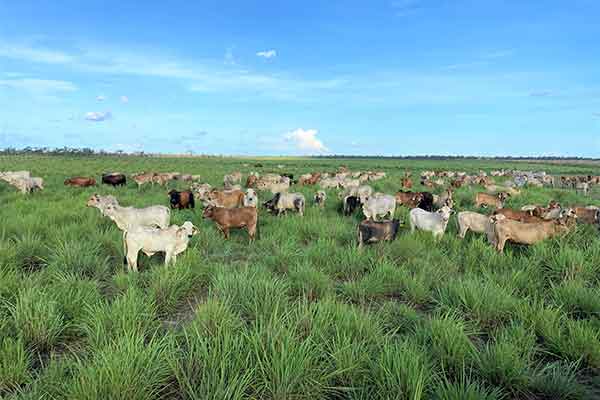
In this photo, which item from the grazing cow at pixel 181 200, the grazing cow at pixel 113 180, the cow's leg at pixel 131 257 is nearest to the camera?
the cow's leg at pixel 131 257

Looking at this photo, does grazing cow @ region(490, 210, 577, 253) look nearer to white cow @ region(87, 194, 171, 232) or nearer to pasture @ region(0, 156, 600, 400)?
pasture @ region(0, 156, 600, 400)

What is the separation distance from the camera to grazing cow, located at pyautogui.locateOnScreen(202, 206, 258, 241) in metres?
9.55

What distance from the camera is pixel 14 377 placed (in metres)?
3.17

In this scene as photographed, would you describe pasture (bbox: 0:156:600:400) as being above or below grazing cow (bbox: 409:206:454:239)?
below

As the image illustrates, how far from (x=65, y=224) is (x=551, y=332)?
1105cm

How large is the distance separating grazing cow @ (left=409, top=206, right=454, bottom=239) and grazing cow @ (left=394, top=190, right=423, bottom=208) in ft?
16.9

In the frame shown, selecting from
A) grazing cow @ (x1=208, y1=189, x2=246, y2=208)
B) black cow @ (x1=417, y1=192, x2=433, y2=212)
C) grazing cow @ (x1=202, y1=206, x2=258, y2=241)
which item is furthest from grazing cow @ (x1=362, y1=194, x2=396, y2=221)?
grazing cow @ (x1=208, y1=189, x2=246, y2=208)

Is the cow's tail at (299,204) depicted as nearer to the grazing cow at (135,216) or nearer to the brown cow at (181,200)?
the brown cow at (181,200)

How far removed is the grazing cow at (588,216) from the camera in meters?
11.2

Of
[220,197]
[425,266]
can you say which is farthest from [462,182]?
[425,266]

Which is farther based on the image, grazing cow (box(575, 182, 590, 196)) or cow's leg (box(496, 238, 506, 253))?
grazing cow (box(575, 182, 590, 196))

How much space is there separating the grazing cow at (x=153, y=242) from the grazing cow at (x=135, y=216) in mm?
2381

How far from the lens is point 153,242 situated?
21.7 ft

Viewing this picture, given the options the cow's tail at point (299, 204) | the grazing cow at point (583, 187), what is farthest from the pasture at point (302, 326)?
the grazing cow at point (583, 187)
